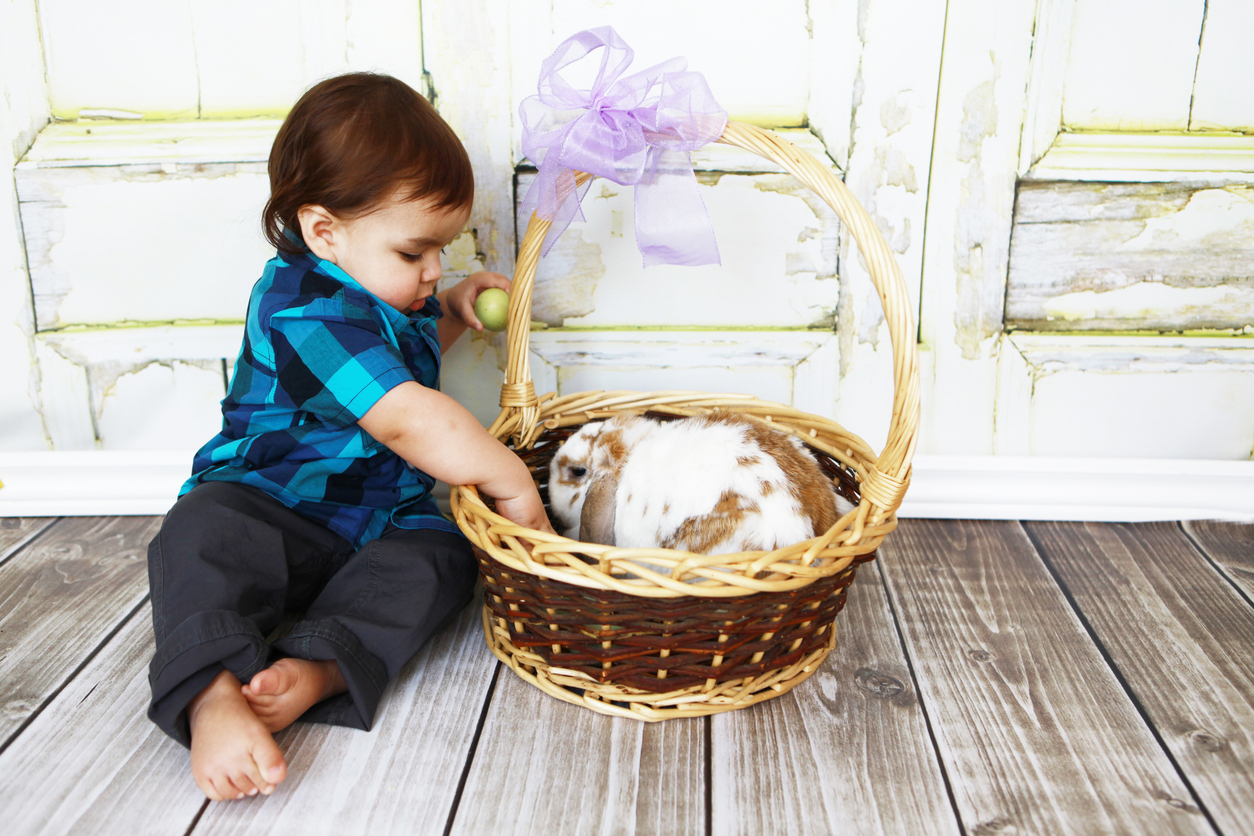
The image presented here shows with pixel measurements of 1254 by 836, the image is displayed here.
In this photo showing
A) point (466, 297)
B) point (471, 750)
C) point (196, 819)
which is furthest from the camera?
point (466, 297)

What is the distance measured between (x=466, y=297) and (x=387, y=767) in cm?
76

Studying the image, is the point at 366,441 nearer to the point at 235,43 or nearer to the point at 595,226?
the point at 595,226

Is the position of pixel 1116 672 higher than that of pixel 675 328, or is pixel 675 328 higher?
pixel 675 328

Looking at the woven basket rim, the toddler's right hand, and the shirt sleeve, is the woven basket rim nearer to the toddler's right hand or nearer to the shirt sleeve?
the toddler's right hand

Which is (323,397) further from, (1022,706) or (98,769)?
(1022,706)

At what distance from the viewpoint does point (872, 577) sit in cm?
142

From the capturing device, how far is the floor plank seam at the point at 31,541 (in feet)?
4.74

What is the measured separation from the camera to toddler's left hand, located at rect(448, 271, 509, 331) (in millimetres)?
1416

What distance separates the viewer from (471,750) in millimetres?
1011

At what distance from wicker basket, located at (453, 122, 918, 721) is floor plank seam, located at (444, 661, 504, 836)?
37mm

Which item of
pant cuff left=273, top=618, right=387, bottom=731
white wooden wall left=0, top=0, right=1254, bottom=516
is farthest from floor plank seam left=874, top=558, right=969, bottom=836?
pant cuff left=273, top=618, right=387, bottom=731

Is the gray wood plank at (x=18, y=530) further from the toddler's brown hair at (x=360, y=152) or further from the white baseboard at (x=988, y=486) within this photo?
the toddler's brown hair at (x=360, y=152)

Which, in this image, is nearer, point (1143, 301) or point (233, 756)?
point (233, 756)

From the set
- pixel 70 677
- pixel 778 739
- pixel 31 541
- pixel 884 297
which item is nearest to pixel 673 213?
pixel 884 297
